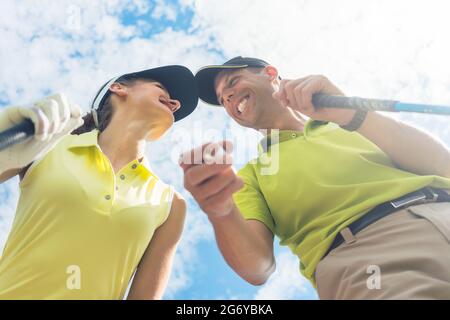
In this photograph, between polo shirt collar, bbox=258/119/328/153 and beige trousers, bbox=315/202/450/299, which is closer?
beige trousers, bbox=315/202/450/299

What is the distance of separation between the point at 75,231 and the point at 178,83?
2261 millimetres

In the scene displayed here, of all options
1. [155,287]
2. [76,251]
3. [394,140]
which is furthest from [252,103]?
[76,251]

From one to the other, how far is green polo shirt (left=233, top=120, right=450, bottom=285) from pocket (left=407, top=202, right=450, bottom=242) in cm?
15

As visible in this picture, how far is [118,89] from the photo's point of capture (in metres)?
4.22

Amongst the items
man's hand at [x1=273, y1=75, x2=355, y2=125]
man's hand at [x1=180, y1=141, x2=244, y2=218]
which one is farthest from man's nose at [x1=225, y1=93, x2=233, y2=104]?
man's hand at [x1=180, y1=141, x2=244, y2=218]

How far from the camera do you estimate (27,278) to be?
2.54 metres

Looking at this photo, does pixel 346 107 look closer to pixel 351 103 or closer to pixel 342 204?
pixel 351 103

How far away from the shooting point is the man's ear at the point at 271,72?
185 inches

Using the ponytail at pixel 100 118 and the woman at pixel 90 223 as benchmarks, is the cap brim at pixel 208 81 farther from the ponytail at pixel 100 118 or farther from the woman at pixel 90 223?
the woman at pixel 90 223

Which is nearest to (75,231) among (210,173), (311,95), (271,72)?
(210,173)

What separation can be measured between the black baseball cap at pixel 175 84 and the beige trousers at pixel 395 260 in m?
2.38

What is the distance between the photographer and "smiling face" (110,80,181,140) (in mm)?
3982

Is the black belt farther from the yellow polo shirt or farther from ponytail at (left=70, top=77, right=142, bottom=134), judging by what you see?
ponytail at (left=70, top=77, right=142, bottom=134)
